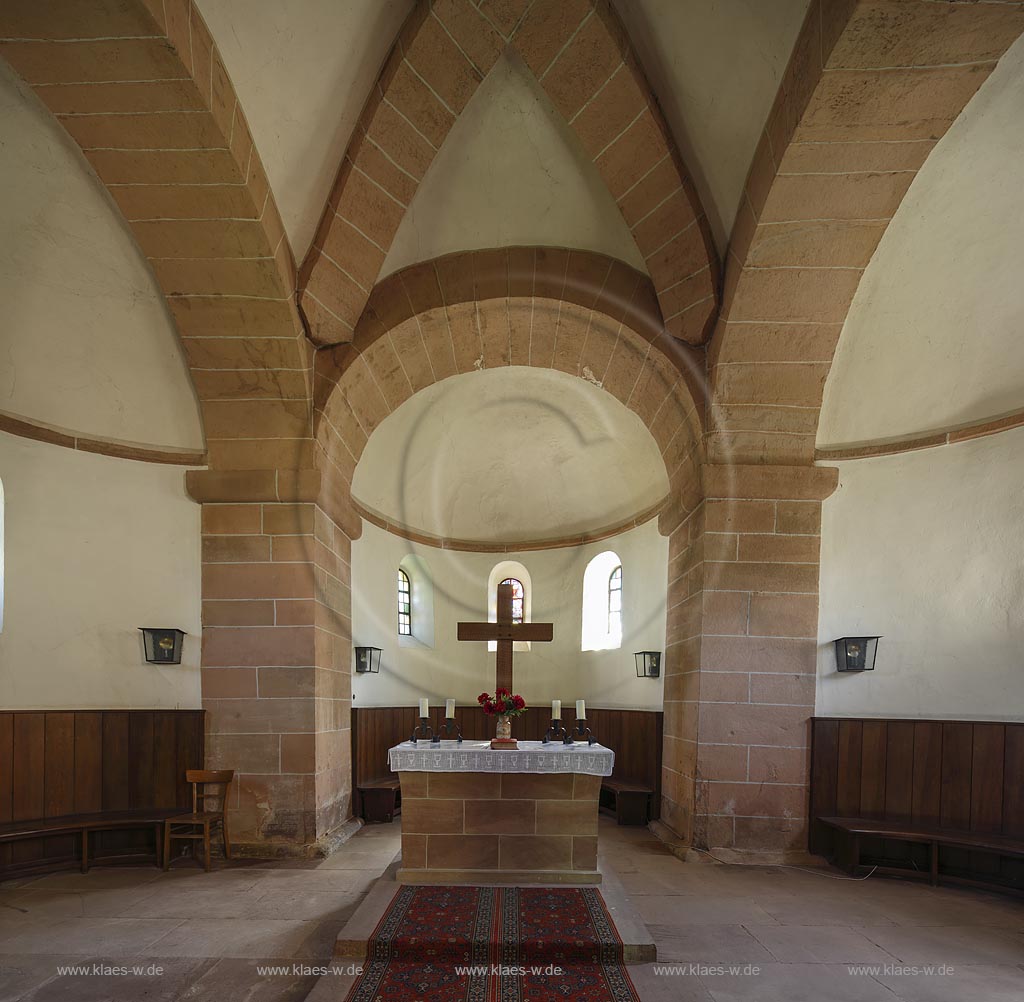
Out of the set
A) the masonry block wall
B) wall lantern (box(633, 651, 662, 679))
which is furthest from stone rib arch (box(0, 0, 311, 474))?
wall lantern (box(633, 651, 662, 679))

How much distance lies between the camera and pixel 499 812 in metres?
5.61

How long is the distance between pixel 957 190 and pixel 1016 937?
17.3ft

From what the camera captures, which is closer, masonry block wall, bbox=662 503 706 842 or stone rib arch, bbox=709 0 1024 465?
stone rib arch, bbox=709 0 1024 465

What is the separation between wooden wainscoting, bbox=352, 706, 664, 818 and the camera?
8961 mm

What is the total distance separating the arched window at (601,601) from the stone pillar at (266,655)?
4.91 m

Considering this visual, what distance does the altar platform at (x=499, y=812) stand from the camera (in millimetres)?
5551

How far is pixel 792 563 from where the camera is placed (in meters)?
6.93

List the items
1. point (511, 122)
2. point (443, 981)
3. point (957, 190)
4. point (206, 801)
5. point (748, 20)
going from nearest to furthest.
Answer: point (443, 981) < point (748, 20) < point (957, 190) < point (511, 122) < point (206, 801)

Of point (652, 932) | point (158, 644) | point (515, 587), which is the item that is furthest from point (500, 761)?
point (515, 587)

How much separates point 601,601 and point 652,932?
21.3ft

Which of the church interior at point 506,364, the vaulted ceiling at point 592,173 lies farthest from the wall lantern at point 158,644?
the vaulted ceiling at point 592,173

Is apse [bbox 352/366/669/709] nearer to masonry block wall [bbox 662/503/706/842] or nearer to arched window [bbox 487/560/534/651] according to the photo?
arched window [bbox 487/560/534/651]

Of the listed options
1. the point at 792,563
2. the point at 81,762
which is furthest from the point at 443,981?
the point at 792,563

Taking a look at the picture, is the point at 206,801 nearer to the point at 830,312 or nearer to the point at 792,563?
the point at 792,563
